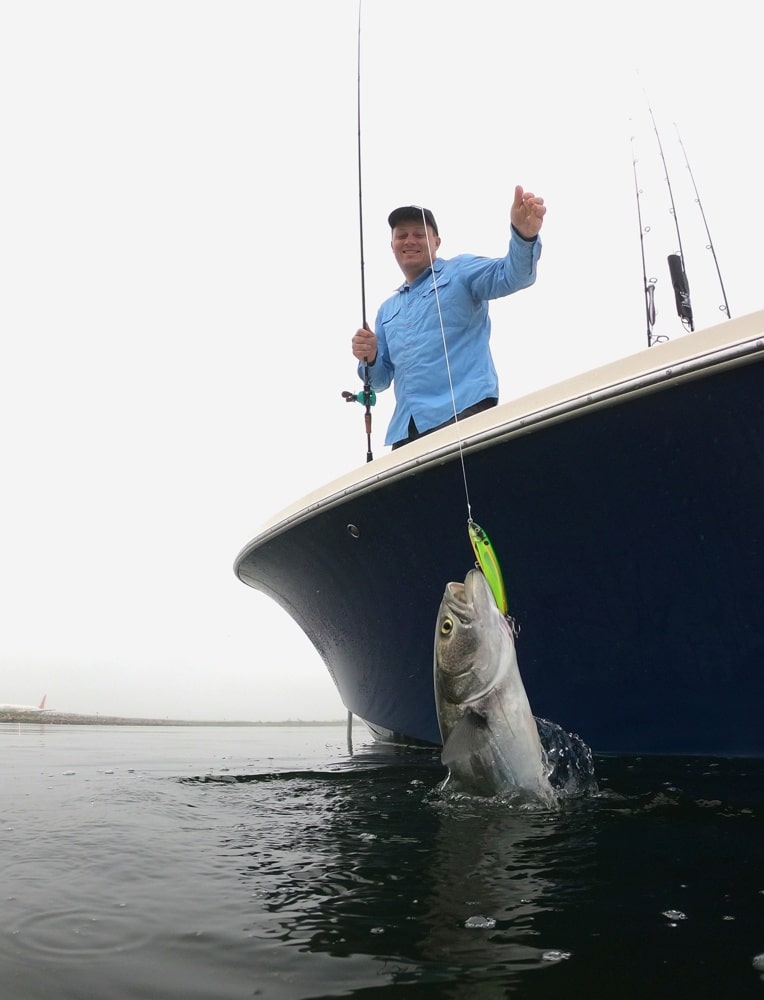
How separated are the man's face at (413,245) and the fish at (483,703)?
266 cm

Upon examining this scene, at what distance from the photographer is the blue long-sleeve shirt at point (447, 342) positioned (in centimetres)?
412

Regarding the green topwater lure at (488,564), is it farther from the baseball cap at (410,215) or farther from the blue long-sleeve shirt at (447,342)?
the baseball cap at (410,215)

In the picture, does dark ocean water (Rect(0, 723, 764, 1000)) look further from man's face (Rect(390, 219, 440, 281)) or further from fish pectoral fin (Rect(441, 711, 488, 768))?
man's face (Rect(390, 219, 440, 281))

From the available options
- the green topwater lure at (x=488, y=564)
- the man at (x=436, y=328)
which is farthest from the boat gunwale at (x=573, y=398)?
the man at (x=436, y=328)

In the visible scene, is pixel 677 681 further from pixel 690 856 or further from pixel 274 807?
pixel 274 807

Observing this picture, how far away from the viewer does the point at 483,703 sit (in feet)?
7.70

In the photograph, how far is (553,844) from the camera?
6.96ft

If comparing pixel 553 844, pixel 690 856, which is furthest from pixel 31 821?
pixel 690 856

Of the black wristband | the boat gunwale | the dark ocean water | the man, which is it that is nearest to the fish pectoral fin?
the dark ocean water

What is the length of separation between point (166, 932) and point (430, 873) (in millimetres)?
687

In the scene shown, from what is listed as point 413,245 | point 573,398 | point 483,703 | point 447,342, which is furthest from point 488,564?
point 413,245

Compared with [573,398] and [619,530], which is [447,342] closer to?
[573,398]

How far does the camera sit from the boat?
8.52 ft

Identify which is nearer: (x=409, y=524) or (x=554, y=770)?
(x=554, y=770)
